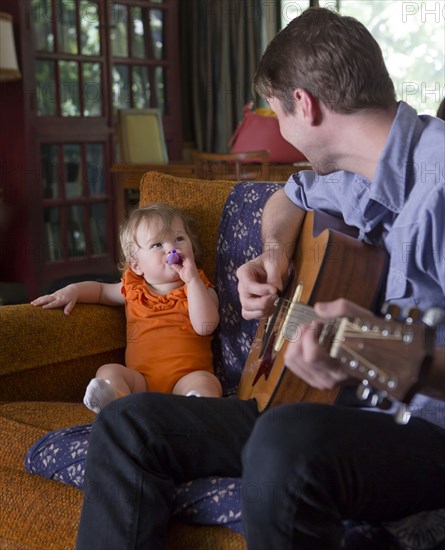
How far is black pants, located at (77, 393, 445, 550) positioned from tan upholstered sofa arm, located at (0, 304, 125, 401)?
49 cm

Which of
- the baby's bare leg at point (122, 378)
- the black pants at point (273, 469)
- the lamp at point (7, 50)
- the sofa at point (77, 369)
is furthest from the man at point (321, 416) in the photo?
the lamp at point (7, 50)

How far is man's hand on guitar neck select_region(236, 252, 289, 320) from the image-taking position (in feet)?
5.25

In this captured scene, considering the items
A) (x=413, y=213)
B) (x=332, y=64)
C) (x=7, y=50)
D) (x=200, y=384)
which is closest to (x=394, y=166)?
(x=413, y=213)

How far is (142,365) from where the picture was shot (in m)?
1.99

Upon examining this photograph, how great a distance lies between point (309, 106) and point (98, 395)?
0.75 m

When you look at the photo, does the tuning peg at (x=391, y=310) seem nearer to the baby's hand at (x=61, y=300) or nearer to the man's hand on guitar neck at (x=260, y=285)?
the man's hand on guitar neck at (x=260, y=285)

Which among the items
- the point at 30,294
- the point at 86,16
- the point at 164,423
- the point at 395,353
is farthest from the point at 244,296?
the point at 86,16

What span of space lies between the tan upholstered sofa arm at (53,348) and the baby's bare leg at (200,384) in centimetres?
24

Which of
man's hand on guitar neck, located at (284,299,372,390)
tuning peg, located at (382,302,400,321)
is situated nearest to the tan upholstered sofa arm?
man's hand on guitar neck, located at (284,299,372,390)

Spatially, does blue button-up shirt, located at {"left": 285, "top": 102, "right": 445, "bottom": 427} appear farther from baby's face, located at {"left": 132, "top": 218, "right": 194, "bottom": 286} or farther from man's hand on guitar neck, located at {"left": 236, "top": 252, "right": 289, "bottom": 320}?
baby's face, located at {"left": 132, "top": 218, "right": 194, "bottom": 286}

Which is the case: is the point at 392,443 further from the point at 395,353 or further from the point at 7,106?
the point at 7,106

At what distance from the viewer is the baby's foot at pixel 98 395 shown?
1766mm

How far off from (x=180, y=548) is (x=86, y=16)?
4.43 meters

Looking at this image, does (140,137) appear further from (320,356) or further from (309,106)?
(320,356)
